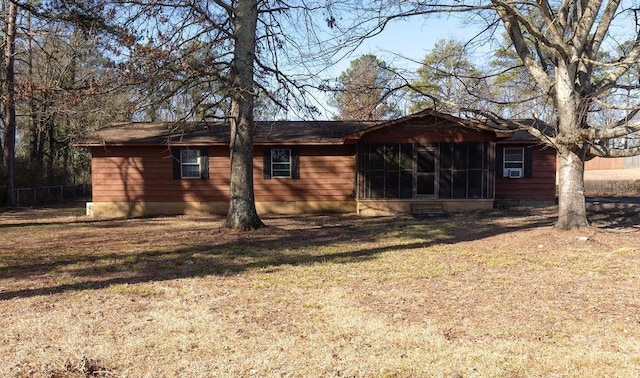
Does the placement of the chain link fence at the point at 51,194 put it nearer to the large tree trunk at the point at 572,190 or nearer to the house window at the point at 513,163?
the house window at the point at 513,163

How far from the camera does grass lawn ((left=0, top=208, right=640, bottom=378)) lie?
13.1 ft

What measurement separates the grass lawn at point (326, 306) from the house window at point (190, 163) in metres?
6.36

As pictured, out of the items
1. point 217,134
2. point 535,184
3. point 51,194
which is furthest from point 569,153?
point 51,194

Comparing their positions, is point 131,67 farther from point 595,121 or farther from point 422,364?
point 595,121

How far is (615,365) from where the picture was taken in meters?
3.88

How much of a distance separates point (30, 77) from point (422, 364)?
25.6m

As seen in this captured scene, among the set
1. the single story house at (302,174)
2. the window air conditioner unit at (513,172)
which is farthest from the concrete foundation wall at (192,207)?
the window air conditioner unit at (513,172)

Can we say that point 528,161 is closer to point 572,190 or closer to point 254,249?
point 572,190

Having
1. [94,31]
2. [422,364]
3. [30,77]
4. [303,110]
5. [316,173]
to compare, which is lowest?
[422,364]

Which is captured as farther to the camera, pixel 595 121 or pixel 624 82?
pixel 595 121

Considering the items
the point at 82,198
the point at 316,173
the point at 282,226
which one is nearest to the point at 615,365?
the point at 282,226

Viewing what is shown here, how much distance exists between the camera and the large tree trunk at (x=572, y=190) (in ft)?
33.6

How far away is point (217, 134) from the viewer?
58.3ft

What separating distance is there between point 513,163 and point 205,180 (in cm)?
1137
